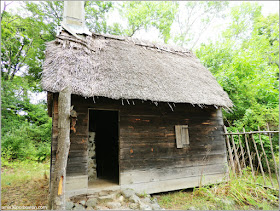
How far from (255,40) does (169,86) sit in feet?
36.1

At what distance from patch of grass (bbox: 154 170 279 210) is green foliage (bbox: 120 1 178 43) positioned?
12667 millimetres

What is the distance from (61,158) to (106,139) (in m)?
4.24

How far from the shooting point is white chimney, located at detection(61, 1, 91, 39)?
18.0ft

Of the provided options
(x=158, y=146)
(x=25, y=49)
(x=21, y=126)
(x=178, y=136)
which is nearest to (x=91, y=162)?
(x=158, y=146)

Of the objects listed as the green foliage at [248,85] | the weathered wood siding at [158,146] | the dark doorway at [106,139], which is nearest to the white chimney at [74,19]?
the weathered wood siding at [158,146]

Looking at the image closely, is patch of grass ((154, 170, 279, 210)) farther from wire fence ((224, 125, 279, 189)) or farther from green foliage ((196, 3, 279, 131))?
green foliage ((196, 3, 279, 131))

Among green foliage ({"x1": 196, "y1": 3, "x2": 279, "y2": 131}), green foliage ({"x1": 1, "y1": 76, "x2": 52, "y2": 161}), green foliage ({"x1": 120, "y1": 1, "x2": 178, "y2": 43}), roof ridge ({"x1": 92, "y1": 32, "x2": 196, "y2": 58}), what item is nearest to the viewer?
roof ridge ({"x1": 92, "y1": 32, "x2": 196, "y2": 58})

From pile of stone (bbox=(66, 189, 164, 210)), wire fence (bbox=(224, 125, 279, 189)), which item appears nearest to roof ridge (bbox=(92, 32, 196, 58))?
wire fence (bbox=(224, 125, 279, 189))

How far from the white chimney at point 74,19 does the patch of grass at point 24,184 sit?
4.85 metres

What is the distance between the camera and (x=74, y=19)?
586cm

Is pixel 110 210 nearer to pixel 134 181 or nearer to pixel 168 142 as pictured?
pixel 134 181

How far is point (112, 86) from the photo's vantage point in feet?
13.6

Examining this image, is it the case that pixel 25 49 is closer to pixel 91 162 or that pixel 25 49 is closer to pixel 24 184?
Result: pixel 24 184

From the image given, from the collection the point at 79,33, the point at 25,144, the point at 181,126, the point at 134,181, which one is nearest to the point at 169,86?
the point at 181,126
